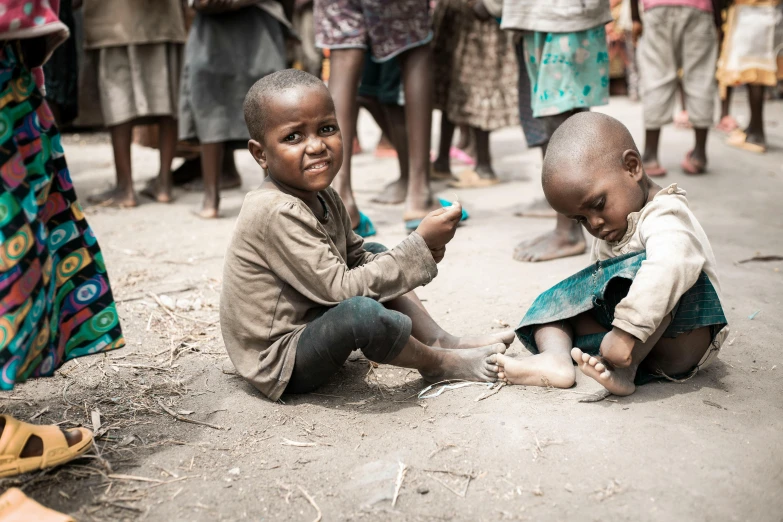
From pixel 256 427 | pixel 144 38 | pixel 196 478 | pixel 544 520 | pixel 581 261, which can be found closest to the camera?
pixel 544 520

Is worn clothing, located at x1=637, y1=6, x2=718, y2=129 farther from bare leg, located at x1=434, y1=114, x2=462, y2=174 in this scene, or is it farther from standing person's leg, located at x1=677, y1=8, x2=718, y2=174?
bare leg, located at x1=434, y1=114, x2=462, y2=174

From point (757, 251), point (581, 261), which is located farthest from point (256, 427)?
point (757, 251)

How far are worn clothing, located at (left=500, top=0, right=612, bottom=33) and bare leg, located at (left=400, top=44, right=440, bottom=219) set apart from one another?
672 mm

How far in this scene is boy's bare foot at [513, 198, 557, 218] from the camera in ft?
14.7

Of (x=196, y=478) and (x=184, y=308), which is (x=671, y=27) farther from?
(x=196, y=478)

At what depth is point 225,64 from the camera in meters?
4.57

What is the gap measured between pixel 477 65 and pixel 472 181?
2.61 feet

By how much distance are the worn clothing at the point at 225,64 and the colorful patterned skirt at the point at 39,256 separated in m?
2.68

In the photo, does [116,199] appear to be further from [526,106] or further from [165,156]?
[526,106]

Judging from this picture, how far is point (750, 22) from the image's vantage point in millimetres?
6391

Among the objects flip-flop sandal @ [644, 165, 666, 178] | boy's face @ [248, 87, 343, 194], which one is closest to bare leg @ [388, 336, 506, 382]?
boy's face @ [248, 87, 343, 194]

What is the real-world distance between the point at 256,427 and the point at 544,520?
88 cm

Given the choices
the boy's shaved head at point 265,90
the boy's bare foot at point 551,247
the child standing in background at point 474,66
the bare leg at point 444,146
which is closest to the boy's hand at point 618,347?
the boy's shaved head at point 265,90

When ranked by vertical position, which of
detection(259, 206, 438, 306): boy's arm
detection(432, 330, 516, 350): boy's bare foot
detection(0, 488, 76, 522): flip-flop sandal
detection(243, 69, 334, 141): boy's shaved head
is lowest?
detection(432, 330, 516, 350): boy's bare foot
